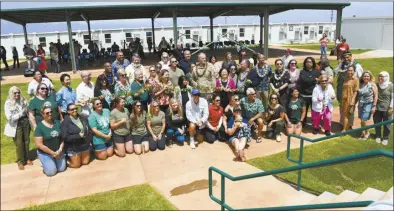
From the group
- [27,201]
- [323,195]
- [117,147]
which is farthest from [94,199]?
[323,195]

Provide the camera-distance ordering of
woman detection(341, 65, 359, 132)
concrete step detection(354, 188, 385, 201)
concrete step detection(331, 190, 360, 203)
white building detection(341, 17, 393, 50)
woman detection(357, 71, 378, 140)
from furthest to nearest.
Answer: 1. white building detection(341, 17, 393, 50)
2. woman detection(341, 65, 359, 132)
3. woman detection(357, 71, 378, 140)
4. concrete step detection(331, 190, 360, 203)
5. concrete step detection(354, 188, 385, 201)

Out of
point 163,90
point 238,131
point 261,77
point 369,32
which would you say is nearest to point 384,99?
point 261,77

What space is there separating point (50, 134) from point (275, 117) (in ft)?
Answer: 13.7

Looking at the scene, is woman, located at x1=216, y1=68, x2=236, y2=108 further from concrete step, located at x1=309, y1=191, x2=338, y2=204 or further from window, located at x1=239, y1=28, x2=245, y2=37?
window, located at x1=239, y1=28, x2=245, y2=37

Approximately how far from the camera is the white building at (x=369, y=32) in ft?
78.6

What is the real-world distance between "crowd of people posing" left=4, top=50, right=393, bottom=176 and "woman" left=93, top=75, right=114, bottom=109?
0.06 feet

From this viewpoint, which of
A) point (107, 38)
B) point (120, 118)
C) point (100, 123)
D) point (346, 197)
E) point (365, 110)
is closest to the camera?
point (346, 197)

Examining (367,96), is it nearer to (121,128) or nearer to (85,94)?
(121,128)

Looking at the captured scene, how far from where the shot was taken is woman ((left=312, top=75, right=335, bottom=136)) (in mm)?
6262

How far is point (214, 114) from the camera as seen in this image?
6.11 m

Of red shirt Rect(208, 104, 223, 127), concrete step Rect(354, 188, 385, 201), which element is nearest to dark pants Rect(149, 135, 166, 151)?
red shirt Rect(208, 104, 223, 127)

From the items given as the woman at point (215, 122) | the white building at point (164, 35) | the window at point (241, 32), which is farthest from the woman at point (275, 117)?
the window at point (241, 32)

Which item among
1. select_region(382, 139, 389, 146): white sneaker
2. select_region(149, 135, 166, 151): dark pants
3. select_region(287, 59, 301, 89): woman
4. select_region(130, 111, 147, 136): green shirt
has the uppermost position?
select_region(287, 59, 301, 89): woman

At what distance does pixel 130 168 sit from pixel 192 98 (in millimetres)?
1757
